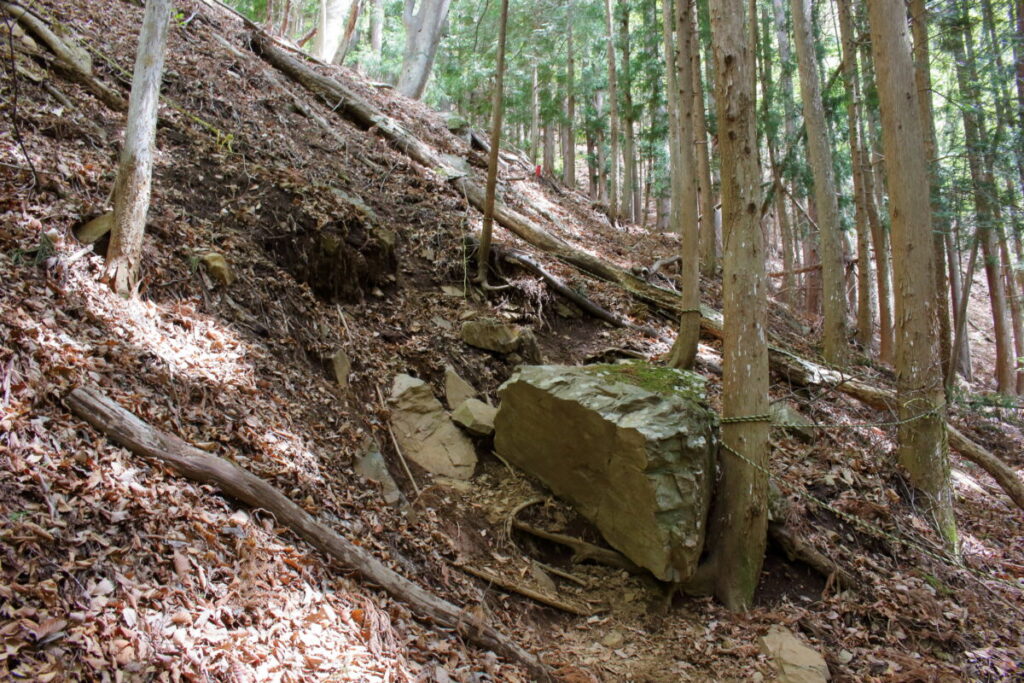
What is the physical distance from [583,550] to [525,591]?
2.62ft

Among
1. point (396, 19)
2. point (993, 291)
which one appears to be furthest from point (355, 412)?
point (396, 19)

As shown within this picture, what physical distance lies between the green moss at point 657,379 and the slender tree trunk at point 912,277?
2.20 metres

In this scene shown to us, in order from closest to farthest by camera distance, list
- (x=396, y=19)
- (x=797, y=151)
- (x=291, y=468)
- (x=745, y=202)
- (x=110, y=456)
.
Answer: (x=110, y=456) → (x=291, y=468) → (x=745, y=202) → (x=797, y=151) → (x=396, y=19)

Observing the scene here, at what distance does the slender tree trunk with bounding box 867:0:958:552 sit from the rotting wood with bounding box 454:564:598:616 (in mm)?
3717

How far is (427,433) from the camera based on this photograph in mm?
5812

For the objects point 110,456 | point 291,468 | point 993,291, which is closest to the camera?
point 110,456

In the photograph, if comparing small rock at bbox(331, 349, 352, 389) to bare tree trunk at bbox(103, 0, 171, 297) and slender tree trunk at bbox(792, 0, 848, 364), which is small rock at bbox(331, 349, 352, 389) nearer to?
bare tree trunk at bbox(103, 0, 171, 297)

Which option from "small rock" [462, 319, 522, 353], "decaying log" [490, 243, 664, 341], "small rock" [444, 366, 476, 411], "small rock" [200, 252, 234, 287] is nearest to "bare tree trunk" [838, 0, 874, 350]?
"decaying log" [490, 243, 664, 341]

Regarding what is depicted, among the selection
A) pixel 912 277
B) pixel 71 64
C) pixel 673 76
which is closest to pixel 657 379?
pixel 912 277

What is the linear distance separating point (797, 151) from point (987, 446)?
967 cm

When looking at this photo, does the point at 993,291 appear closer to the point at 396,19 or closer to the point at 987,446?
the point at 987,446

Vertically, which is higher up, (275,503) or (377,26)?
(377,26)

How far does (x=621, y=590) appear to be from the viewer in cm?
494

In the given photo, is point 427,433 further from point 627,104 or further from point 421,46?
point 627,104
